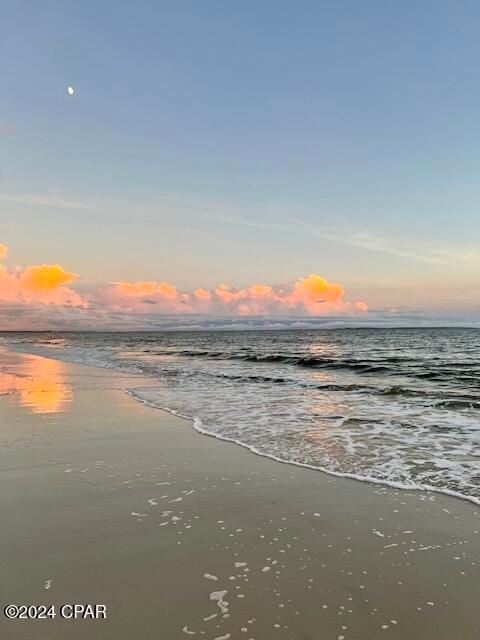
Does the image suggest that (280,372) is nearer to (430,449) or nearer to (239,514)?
(430,449)

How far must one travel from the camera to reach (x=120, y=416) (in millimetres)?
11125

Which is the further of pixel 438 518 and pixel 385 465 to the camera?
pixel 385 465

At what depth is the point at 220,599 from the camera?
352 centimetres

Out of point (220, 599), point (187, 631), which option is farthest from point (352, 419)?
point (187, 631)

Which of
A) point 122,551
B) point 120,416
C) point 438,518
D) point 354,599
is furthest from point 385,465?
point 120,416

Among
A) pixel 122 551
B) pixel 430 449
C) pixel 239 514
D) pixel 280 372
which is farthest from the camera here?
pixel 280 372

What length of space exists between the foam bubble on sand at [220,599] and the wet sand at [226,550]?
0.02 meters

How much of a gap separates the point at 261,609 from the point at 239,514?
184 centimetres

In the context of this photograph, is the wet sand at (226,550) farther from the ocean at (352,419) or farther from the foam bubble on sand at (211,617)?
the ocean at (352,419)

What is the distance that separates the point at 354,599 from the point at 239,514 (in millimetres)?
1885

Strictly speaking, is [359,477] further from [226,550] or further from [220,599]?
[220,599]

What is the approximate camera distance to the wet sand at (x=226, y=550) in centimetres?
325

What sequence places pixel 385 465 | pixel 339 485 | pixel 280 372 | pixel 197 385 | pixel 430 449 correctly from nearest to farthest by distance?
1. pixel 339 485
2. pixel 385 465
3. pixel 430 449
4. pixel 197 385
5. pixel 280 372

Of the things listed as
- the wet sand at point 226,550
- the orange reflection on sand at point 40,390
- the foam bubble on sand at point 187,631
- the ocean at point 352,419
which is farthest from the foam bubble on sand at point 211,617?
the orange reflection on sand at point 40,390
